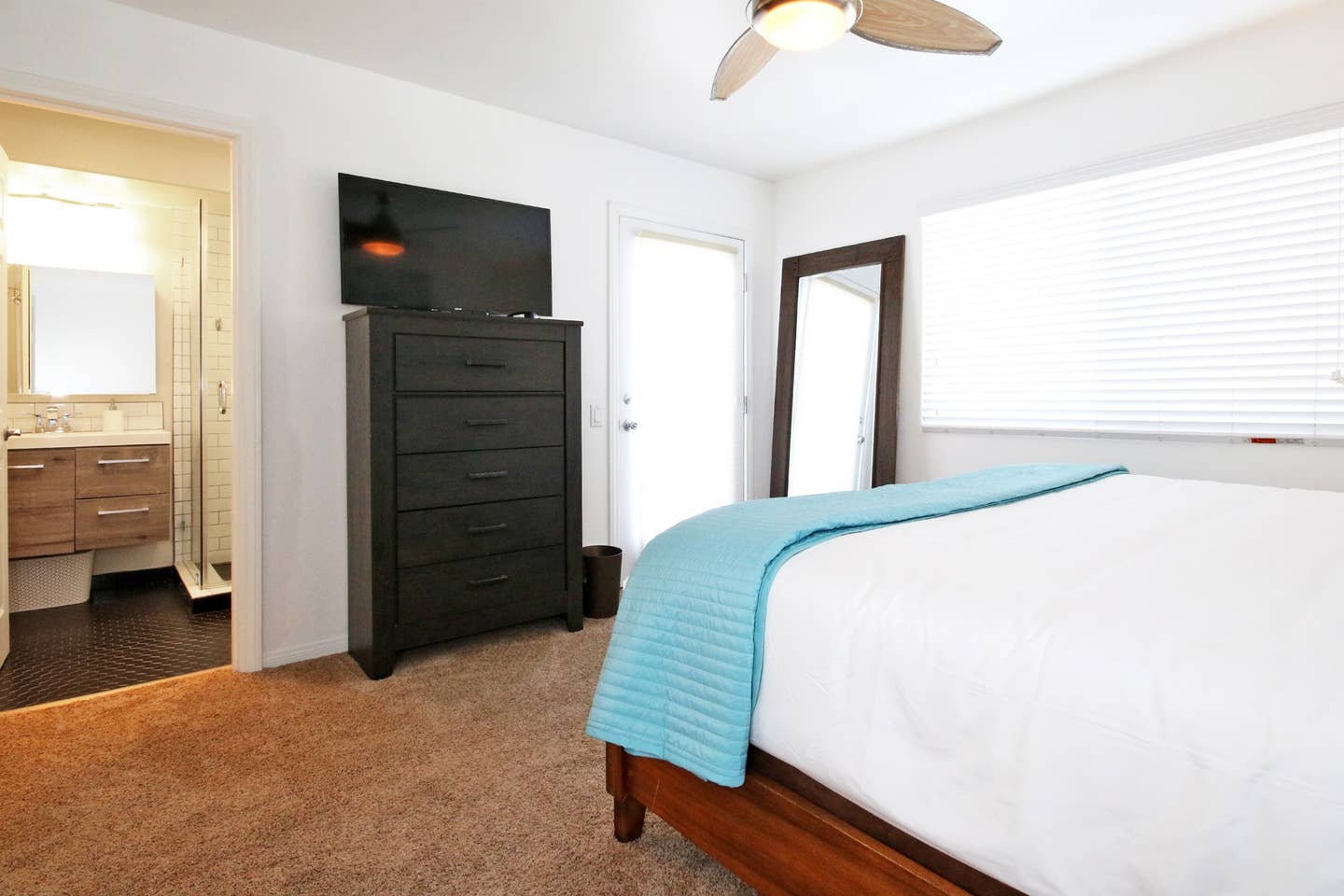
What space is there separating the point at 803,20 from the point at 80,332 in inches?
167

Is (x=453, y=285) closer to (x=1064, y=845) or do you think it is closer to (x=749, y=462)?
(x=749, y=462)

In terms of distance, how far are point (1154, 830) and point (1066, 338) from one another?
2.86 meters

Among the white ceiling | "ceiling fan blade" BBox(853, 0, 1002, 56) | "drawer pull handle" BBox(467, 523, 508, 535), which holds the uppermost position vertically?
the white ceiling

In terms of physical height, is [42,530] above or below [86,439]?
below

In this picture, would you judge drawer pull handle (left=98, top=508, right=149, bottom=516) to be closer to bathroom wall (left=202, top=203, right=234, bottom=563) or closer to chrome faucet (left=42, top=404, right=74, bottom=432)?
bathroom wall (left=202, top=203, right=234, bottom=563)

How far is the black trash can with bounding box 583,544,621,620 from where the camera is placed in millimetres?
3420

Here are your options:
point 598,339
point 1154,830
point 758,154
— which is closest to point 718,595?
point 1154,830

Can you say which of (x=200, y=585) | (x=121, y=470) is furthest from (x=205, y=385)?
(x=200, y=585)

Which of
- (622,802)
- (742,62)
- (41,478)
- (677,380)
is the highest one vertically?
(742,62)

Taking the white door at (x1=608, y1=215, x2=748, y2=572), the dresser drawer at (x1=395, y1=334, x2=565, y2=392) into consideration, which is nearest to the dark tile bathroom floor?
the dresser drawer at (x1=395, y1=334, x2=565, y2=392)

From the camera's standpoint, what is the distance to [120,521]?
152 inches

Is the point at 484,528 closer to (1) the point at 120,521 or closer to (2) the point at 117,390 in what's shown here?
(1) the point at 120,521

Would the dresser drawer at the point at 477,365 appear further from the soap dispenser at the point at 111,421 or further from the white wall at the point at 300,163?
the soap dispenser at the point at 111,421

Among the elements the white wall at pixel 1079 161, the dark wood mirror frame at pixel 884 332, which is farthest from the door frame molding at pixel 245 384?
the white wall at pixel 1079 161
